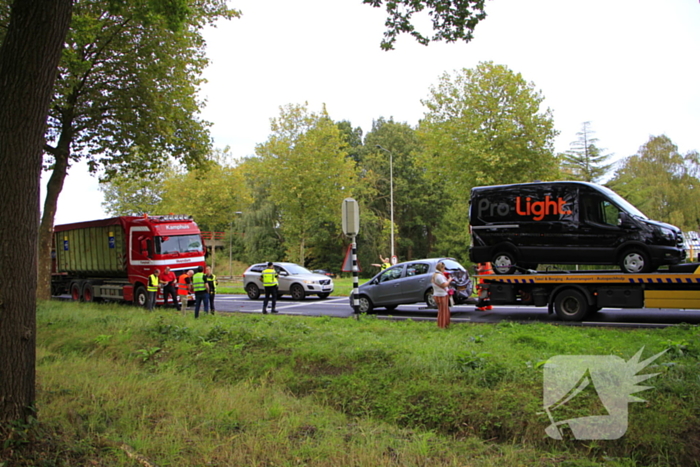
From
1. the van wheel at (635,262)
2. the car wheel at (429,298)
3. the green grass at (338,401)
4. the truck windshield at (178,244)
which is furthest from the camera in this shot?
the truck windshield at (178,244)

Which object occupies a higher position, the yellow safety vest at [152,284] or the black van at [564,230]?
the black van at [564,230]

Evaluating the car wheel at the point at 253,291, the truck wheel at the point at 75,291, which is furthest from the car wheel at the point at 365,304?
the truck wheel at the point at 75,291

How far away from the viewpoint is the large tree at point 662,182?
45.7 metres

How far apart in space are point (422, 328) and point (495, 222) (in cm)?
414

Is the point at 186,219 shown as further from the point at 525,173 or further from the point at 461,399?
the point at 525,173

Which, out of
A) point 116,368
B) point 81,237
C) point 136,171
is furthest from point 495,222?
point 81,237

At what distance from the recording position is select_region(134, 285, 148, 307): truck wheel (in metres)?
19.0

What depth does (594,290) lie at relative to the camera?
1225cm

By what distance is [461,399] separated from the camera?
607cm

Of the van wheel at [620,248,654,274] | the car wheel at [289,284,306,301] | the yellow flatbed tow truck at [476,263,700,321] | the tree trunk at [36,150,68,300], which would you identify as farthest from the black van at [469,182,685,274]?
the tree trunk at [36,150,68,300]

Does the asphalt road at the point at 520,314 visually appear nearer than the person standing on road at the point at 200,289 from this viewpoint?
Yes

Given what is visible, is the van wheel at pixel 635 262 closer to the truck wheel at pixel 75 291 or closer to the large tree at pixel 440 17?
the large tree at pixel 440 17

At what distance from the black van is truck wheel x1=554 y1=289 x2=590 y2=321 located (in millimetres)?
910

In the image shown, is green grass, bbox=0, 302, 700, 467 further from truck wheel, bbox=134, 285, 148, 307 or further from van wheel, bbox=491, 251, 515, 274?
truck wheel, bbox=134, 285, 148, 307
